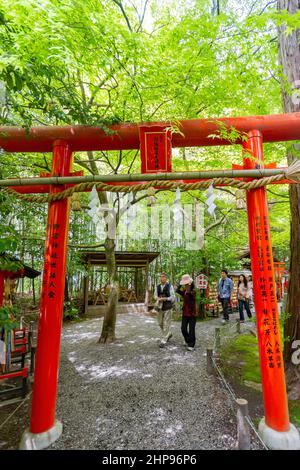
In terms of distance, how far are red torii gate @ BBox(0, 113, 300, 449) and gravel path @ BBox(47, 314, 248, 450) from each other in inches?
19.9

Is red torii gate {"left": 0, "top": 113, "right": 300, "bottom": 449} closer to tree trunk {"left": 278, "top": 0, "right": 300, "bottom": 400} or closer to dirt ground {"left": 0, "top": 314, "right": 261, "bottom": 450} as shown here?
dirt ground {"left": 0, "top": 314, "right": 261, "bottom": 450}

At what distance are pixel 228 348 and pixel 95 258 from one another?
8.42 metres

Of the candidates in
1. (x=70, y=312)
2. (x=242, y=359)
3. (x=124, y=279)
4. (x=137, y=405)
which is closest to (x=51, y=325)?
(x=137, y=405)

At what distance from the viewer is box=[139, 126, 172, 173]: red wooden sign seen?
3158 millimetres

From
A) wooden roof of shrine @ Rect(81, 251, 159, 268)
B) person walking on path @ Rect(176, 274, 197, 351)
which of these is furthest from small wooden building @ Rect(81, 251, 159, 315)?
person walking on path @ Rect(176, 274, 197, 351)

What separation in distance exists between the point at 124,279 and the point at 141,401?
545 inches

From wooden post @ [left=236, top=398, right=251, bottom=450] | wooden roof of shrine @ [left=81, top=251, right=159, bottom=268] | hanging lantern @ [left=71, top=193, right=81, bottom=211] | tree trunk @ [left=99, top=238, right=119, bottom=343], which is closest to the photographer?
wooden post @ [left=236, top=398, right=251, bottom=450]

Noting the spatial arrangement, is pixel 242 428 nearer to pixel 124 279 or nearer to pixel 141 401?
pixel 141 401

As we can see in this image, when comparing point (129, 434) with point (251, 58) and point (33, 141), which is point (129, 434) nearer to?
point (33, 141)

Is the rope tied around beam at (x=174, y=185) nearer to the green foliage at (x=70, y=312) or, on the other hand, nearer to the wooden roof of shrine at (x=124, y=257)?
the wooden roof of shrine at (x=124, y=257)

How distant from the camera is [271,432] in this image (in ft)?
8.61

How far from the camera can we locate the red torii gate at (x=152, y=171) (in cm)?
270

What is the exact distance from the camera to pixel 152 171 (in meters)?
3.19
